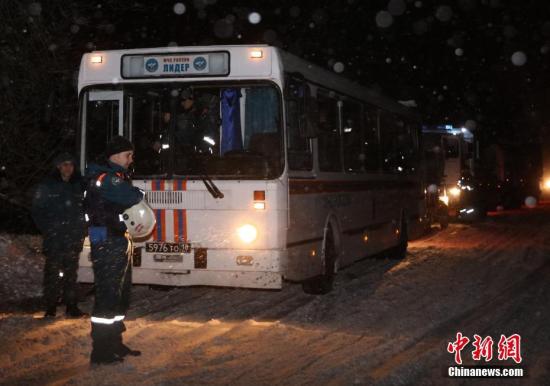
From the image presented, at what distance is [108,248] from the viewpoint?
749 centimetres

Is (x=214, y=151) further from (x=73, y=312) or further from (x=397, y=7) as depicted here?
(x=397, y=7)

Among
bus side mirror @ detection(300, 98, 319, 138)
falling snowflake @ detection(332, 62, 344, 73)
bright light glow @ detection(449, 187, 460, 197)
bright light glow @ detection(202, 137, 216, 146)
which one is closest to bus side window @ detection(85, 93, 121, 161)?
bright light glow @ detection(202, 137, 216, 146)

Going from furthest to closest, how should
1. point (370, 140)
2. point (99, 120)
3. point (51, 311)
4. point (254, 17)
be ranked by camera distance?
point (254, 17), point (370, 140), point (99, 120), point (51, 311)

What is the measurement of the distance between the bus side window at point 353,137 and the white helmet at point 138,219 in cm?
573

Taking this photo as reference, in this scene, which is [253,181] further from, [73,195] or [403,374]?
[403,374]

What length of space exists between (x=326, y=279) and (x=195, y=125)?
9.78ft

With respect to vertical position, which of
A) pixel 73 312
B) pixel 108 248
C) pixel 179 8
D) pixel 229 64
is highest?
pixel 179 8

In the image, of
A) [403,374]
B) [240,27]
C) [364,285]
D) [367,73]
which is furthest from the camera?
[367,73]

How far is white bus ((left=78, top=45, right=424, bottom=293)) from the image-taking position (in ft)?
33.3

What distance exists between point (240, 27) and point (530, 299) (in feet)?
49.9

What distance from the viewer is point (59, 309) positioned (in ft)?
35.0

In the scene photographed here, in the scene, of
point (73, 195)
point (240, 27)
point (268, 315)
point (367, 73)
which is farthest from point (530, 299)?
point (367, 73)

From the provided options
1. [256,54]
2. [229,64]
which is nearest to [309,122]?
[256,54]

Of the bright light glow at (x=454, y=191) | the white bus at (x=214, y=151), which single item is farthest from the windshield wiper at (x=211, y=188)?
the bright light glow at (x=454, y=191)
